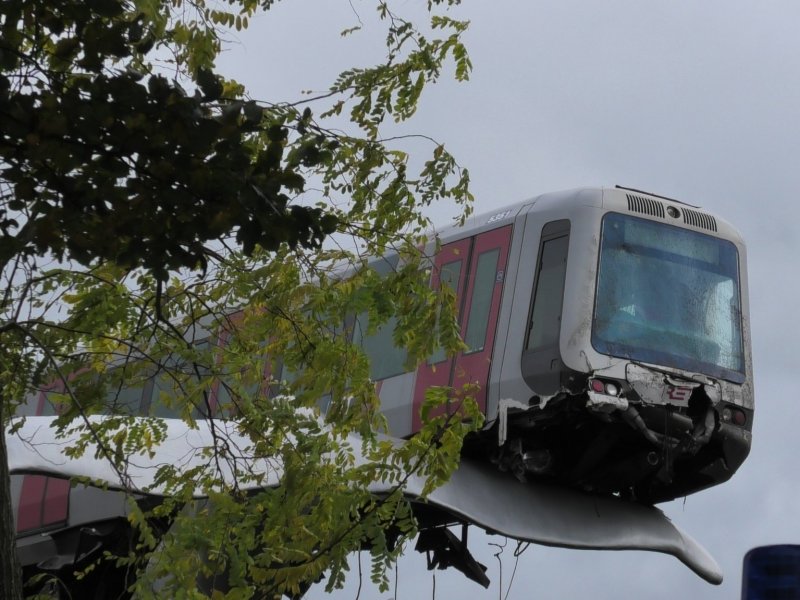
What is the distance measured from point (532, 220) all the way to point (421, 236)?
4.66 metres

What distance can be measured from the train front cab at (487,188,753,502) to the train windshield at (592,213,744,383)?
0.01m

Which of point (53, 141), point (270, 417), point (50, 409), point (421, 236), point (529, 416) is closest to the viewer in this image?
point (53, 141)

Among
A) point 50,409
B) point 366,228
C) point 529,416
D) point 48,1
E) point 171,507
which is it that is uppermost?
→ point 50,409

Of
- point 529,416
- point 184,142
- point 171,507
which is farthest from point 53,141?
point 529,416

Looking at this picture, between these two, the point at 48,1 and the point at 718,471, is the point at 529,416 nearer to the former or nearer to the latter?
the point at 718,471

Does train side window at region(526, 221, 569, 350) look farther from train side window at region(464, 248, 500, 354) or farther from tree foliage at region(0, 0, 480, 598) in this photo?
tree foliage at region(0, 0, 480, 598)

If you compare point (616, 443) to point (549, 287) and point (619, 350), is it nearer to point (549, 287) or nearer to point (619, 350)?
point (619, 350)

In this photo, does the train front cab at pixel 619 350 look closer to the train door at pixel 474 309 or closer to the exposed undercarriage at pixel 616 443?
the exposed undercarriage at pixel 616 443

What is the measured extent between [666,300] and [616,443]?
1.19m

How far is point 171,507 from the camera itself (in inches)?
314

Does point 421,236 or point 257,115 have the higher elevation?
point 421,236

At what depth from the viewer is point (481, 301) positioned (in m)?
12.6

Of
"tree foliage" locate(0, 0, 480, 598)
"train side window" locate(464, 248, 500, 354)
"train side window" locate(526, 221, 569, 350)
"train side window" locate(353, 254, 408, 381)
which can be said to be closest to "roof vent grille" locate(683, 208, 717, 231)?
"train side window" locate(526, 221, 569, 350)

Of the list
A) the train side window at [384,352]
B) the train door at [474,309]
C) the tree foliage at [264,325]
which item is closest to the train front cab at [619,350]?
the train door at [474,309]
